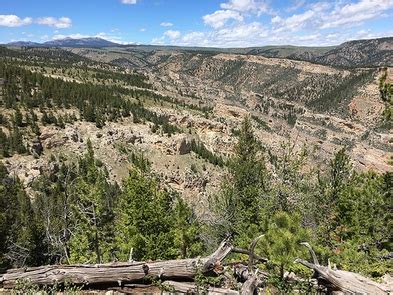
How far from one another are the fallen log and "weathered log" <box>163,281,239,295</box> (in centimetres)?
261

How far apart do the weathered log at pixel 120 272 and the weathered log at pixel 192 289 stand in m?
0.37

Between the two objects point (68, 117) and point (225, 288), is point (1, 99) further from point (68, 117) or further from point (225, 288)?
point (225, 288)

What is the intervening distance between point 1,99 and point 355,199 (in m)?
91.3

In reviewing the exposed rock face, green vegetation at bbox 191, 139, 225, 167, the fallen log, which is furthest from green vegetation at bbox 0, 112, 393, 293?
green vegetation at bbox 191, 139, 225, 167

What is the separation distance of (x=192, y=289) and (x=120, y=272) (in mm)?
2708

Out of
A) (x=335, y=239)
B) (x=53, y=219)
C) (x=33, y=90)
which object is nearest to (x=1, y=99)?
(x=33, y=90)

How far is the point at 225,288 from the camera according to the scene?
11.6 m

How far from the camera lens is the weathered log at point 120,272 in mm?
12422

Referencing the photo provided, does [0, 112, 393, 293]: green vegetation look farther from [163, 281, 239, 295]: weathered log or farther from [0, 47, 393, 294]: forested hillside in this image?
[163, 281, 239, 295]: weathered log

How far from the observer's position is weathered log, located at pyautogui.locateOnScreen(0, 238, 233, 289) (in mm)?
12422

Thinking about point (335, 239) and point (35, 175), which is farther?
point (35, 175)

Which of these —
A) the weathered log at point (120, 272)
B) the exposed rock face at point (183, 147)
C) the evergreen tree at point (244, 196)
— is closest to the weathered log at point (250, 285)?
the weathered log at point (120, 272)

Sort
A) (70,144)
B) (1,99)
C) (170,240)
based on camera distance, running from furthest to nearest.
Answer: (1,99) → (70,144) → (170,240)

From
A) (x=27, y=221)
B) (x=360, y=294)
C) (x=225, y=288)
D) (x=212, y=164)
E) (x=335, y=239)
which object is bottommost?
(x=212, y=164)
